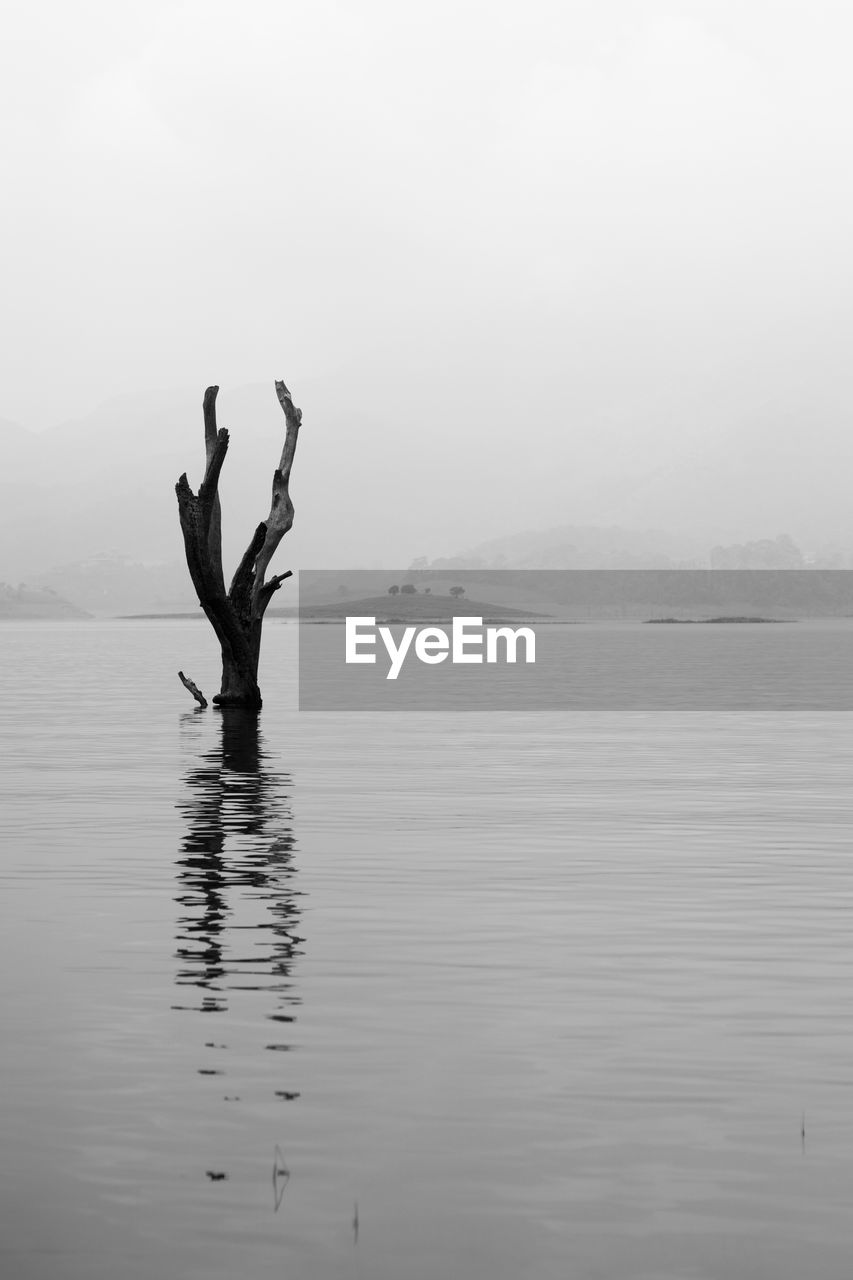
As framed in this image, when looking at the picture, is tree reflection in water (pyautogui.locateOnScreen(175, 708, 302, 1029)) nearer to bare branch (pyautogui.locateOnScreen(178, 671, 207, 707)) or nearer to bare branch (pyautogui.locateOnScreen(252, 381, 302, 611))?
bare branch (pyautogui.locateOnScreen(252, 381, 302, 611))

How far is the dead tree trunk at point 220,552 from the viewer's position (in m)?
45.3

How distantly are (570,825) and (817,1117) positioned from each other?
1519cm

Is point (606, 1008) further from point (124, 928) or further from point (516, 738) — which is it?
point (516, 738)

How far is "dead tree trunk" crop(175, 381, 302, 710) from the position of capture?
149ft

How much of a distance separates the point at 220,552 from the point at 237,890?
92.5 feet

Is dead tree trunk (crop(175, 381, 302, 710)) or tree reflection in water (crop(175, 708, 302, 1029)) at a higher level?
dead tree trunk (crop(175, 381, 302, 710))

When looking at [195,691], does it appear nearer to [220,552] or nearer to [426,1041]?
[220,552]

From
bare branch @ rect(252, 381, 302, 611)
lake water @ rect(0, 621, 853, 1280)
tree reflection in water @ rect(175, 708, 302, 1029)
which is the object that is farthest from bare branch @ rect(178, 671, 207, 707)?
lake water @ rect(0, 621, 853, 1280)

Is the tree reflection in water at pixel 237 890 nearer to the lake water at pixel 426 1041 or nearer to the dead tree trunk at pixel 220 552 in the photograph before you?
the lake water at pixel 426 1041

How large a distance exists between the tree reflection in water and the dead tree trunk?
12.8 meters

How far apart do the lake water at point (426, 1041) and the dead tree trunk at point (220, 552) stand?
723 inches

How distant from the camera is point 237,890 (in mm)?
18500

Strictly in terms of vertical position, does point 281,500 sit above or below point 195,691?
above

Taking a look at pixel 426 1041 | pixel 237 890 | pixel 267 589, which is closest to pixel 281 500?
pixel 267 589
